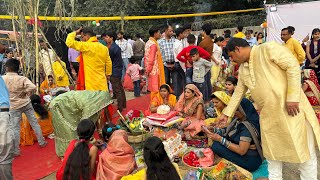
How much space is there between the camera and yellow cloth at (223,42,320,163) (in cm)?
268

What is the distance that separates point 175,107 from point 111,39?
2121mm

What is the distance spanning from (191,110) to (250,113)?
49.1 inches

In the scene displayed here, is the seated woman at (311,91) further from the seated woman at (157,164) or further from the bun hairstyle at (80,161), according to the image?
the bun hairstyle at (80,161)

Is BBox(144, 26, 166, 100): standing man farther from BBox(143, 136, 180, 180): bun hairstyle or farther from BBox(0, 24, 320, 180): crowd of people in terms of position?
BBox(143, 136, 180, 180): bun hairstyle

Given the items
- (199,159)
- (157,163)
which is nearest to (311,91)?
(199,159)

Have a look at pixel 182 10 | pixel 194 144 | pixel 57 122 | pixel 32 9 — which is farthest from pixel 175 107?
pixel 182 10

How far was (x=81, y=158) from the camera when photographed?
294cm

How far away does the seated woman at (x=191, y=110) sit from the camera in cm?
446

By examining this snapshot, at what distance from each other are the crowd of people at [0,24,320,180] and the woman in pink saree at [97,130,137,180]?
0.03 feet

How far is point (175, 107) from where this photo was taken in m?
4.84

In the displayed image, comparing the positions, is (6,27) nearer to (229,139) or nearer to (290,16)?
(290,16)

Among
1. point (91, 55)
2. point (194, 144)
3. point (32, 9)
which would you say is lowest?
point (194, 144)

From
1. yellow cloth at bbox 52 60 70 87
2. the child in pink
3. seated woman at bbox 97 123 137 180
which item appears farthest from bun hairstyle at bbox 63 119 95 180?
the child in pink

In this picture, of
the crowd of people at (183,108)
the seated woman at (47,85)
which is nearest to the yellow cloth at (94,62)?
the crowd of people at (183,108)
